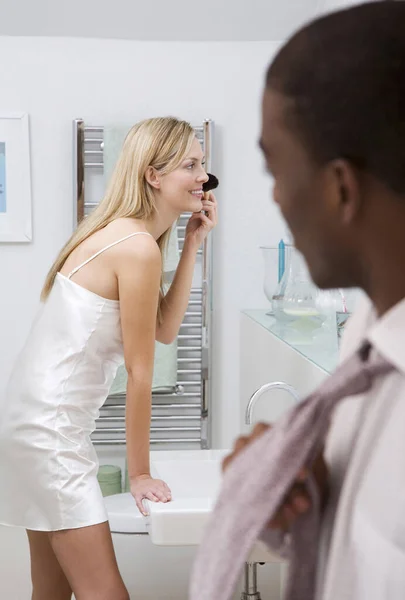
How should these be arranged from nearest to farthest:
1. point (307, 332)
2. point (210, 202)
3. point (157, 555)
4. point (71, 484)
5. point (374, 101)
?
point (374, 101) < point (71, 484) < point (210, 202) < point (307, 332) < point (157, 555)

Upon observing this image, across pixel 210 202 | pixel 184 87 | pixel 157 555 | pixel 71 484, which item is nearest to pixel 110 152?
pixel 184 87

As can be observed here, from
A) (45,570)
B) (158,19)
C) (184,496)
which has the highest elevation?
(158,19)

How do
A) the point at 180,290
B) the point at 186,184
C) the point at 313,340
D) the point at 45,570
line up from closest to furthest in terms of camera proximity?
the point at 45,570, the point at 186,184, the point at 180,290, the point at 313,340

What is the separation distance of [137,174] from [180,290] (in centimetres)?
34

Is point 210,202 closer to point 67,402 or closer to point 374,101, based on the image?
point 67,402

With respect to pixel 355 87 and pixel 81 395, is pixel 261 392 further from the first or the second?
pixel 355 87

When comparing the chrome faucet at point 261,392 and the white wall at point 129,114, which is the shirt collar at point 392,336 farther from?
the white wall at point 129,114

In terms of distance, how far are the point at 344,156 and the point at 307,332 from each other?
1805 mm

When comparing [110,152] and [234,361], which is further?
[234,361]

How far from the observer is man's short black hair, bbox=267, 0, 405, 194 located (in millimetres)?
564

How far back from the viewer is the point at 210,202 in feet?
7.20

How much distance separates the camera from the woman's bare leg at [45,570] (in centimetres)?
190

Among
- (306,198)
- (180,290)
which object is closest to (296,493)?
(306,198)

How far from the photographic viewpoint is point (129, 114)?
125 inches
